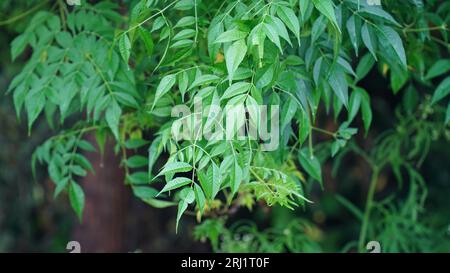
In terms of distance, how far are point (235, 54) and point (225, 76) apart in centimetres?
12

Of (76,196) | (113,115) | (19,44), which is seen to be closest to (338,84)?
(113,115)

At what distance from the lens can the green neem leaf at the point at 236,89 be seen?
1.29 m

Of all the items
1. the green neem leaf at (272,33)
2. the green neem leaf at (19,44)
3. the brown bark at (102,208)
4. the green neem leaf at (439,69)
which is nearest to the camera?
the green neem leaf at (272,33)

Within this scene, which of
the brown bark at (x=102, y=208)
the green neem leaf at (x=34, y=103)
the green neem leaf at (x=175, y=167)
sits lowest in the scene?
the brown bark at (x=102, y=208)

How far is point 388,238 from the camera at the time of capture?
243cm

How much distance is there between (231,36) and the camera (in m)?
1.29

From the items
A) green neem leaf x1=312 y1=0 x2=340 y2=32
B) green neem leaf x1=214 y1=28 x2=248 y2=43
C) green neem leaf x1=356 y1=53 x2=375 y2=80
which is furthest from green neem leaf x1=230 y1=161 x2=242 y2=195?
green neem leaf x1=356 y1=53 x2=375 y2=80

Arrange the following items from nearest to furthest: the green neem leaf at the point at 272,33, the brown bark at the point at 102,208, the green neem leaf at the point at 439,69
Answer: the green neem leaf at the point at 272,33, the green neem leaf at the point at 439,69, the brown bark at the point at 102,208

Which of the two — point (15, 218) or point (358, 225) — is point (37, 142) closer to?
point (15, 218)

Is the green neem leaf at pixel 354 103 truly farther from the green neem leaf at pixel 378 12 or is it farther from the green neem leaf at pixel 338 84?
the green neem leaf at pixel 378 12

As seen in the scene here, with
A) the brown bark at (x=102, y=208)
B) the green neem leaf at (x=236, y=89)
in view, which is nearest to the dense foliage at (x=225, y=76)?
the green neem leaf at (x=236, y=89)

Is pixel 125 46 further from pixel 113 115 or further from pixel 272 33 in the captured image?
pixel 272 33

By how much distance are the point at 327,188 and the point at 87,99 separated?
104 inches
